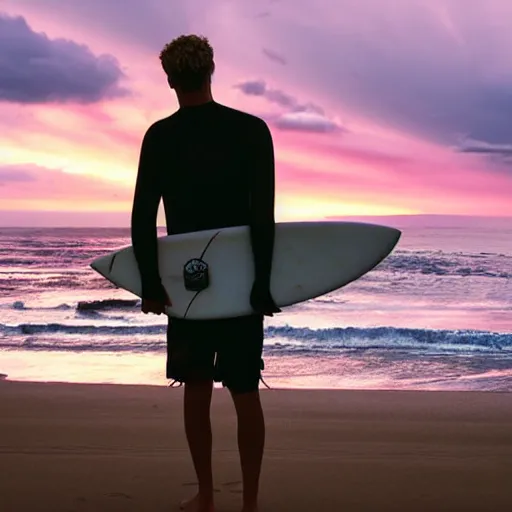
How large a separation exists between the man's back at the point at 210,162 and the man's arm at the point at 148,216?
0.05 ft

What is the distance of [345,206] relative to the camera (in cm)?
1634

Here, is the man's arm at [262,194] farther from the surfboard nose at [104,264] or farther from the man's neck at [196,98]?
the surfboard nose at [104,264]

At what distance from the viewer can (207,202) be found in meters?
2.16

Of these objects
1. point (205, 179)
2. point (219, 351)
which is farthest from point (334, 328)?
point (205, 179)

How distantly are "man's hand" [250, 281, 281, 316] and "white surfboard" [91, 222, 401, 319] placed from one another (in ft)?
0.12

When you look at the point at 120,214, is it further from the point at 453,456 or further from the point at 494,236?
the point at 453,456

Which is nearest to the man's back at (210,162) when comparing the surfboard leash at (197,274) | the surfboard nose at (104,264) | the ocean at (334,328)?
the surfboard leash at (197,274)

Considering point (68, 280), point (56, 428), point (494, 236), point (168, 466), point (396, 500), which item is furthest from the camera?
point (494, 236)

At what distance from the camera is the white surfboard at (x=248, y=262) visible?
2.21 meters

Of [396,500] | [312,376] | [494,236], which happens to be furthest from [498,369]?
[494,236]

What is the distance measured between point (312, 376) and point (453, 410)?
6.44ft

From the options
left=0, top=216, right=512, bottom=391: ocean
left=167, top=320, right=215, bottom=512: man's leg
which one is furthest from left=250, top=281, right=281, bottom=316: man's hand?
left=0, top=216, right=512, bottom=391: ocean

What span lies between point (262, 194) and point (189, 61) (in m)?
0.43

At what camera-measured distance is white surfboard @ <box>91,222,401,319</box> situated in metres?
2.21
